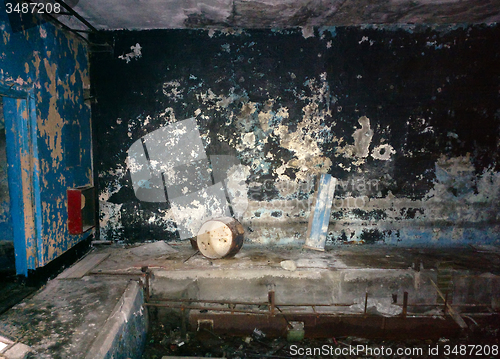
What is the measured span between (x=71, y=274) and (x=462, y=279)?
192 inches

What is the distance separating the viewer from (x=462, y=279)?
350 centimetres

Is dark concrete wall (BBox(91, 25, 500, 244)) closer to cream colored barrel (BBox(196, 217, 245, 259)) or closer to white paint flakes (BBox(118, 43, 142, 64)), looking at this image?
white paint flakes (BBox(118, 43, 142, 64))

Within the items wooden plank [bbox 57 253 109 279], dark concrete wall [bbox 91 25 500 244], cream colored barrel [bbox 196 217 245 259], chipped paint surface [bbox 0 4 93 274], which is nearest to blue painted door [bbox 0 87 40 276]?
chipped paint surface [bbox 0 4 93 274]

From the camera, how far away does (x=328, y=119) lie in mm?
4203

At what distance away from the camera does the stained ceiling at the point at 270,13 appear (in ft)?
11.0

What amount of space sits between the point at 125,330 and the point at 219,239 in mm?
1515

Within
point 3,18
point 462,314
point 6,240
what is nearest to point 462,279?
point 462,314

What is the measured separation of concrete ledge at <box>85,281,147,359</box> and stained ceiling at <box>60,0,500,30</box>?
3364 mm

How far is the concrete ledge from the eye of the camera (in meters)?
2.19

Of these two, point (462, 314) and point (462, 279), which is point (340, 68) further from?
point (462, 314)

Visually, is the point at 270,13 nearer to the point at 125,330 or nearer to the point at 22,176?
the point at 22,176

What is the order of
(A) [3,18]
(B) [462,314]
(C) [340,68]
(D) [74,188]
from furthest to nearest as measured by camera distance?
(C) [340,68]
(D) [74,188]
(B) [462,314]
(A) [3,18]

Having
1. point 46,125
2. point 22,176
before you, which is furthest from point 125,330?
point 46,125

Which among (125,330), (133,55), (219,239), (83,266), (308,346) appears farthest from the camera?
(133,55)
